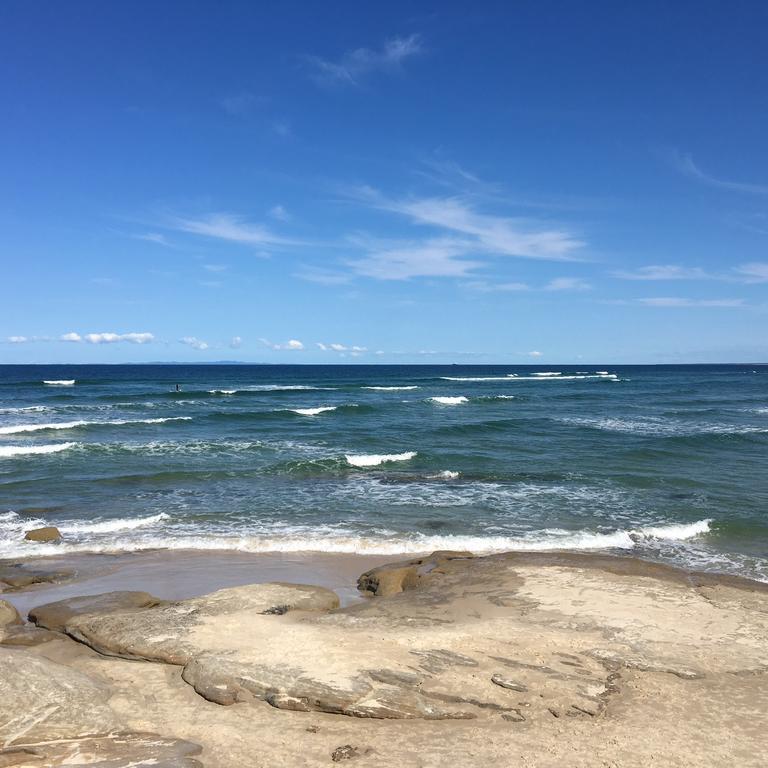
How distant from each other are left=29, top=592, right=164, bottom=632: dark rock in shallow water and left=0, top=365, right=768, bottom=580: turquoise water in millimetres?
3908

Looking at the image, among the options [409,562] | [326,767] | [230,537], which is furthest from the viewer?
[230,537]

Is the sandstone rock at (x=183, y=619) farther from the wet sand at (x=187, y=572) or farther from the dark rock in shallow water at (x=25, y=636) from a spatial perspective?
the wet sand at (x=187, y=572)

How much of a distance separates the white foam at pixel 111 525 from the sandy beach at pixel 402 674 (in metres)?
3.95

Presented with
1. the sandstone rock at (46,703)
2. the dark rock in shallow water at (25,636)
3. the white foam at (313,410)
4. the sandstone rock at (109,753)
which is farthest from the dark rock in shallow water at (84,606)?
the white foam at (313,410)

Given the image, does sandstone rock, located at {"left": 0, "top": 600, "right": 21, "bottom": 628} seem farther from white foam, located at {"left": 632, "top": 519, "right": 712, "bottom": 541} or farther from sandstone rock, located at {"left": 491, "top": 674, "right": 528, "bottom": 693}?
white foam, located at {"left": 632, "top": 519, "right": 712, "bottom": 541}

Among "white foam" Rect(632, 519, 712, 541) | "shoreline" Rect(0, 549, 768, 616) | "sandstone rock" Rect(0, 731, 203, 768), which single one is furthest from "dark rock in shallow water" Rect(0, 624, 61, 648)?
"white foam" Rect(632, 519, 712, 541)

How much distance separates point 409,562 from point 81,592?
5.78m

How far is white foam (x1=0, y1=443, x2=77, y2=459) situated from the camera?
2407 centimetres

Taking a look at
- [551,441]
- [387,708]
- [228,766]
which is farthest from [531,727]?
[551,441]

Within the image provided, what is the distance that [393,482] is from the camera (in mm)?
19781

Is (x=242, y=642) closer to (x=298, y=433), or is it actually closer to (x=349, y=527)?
(x=349, y=527)

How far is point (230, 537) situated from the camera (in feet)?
46.0

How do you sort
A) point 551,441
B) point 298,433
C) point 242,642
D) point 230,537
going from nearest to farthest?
point 242,642 → point 230,537 → point 551,441 → point 298,433

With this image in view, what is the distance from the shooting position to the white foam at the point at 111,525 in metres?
14.7
